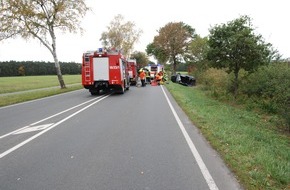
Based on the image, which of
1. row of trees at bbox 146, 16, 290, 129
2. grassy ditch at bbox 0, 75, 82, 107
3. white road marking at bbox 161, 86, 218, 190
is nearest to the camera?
white road marking at bbox 161, 86, 218, 190

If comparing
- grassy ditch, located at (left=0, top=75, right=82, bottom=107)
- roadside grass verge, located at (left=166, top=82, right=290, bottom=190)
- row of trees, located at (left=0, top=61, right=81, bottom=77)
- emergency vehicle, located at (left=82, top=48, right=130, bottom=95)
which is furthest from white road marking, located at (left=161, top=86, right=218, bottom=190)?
row of trees, located at (left=0, top=61, right=81, bottom=77)

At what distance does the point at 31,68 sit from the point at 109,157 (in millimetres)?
99156

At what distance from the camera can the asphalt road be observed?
187 inches

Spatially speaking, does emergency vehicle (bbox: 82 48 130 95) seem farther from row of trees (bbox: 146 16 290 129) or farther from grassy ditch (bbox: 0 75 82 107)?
row of trees (bbox: 146 16 290 129)

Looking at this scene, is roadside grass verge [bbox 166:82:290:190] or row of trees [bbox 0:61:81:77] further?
row of trees [bbox 0:61:81:77]

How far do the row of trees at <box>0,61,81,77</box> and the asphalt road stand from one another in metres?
87.6

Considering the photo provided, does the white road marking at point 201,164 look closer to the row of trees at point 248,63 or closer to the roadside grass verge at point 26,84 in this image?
the row of trees at point 248,63

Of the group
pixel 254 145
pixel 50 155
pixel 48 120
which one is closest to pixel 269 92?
pixel 254 145

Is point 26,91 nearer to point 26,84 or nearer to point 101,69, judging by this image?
point 101,69

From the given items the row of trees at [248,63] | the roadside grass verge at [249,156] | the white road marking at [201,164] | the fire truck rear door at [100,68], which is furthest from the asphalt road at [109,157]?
the fire truck rear door at [100,68]

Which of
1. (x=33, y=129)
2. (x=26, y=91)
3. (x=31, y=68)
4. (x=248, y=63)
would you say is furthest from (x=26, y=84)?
(x=31, y=68)

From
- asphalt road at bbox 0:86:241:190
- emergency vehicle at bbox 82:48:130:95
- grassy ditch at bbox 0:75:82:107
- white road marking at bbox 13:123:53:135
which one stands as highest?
emergency vehicle at bbox 82:48:130:95

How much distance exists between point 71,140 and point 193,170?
11.7 ft

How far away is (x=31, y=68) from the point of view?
97.6 meters
